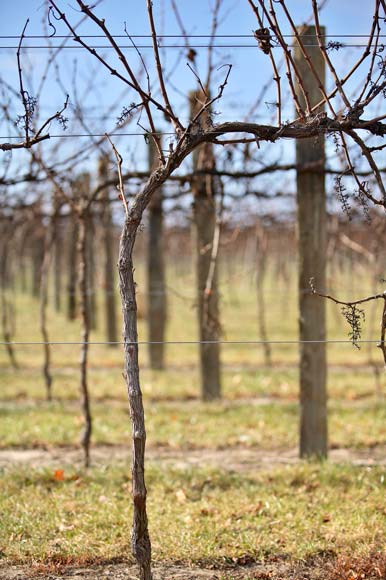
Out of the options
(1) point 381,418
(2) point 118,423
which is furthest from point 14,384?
(1) point 381,418

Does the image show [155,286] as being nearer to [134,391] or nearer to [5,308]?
[5,308]

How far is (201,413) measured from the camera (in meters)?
7.88

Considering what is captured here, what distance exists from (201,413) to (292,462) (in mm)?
2289

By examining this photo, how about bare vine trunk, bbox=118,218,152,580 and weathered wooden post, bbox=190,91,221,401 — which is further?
weathered wooden post, bbox=190,91,221,401

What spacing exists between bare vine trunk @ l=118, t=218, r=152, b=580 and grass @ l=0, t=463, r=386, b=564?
2.13ft

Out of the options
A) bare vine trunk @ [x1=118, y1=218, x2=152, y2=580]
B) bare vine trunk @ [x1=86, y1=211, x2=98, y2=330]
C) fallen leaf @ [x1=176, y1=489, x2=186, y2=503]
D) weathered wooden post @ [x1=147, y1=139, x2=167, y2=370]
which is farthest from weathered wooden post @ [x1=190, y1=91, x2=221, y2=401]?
bare vine trunk @ [x1=118, y1=218, x2=152, y2=580]

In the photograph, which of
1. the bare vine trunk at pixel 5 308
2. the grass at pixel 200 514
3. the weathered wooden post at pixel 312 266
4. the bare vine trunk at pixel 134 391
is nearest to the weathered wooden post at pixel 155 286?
the bare vine trunk at pixel 5 308

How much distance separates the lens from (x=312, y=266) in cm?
555

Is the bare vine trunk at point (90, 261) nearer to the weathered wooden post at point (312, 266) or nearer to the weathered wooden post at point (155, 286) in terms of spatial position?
the weathered wooden post at point (155, 286)

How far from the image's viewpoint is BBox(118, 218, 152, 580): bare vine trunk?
3.12 meters

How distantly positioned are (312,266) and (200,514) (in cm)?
229

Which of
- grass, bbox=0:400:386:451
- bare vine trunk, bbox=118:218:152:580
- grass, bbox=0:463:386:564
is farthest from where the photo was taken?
grass, bbox=0:400:386:451

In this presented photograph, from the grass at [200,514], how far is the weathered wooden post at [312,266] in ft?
1.83

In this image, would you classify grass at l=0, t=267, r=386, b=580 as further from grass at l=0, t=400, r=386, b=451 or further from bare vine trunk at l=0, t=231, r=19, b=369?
bare vine trunk at l=0, t=231, r=19, b=369
